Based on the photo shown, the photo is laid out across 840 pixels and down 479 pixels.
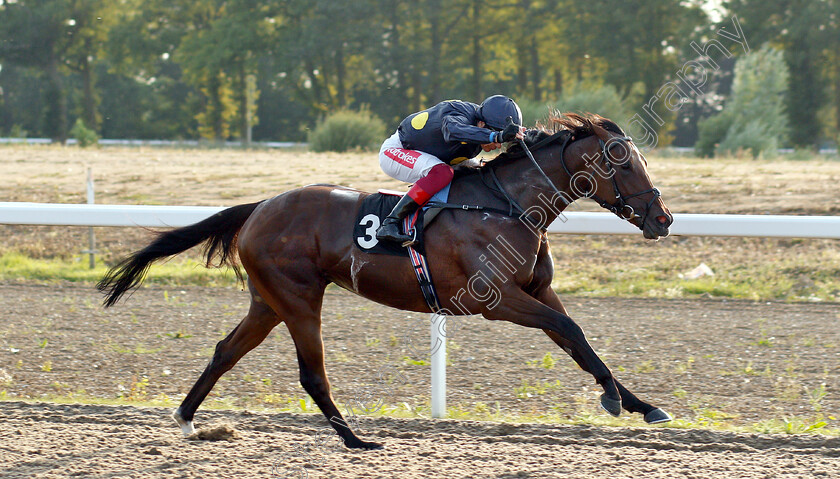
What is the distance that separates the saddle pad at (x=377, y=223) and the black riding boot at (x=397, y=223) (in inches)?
2.0

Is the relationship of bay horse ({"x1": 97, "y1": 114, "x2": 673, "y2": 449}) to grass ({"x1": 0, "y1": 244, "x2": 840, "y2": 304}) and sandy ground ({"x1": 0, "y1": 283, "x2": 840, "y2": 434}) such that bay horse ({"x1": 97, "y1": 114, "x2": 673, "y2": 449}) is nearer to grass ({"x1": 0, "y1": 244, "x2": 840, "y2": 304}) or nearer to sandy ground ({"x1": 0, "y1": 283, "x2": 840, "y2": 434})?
sandy ground ({"x1": 0, "y1": 283, "x2": 840, "y2": 434})

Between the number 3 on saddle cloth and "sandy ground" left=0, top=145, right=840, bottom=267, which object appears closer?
the number 3 on saddle cloth

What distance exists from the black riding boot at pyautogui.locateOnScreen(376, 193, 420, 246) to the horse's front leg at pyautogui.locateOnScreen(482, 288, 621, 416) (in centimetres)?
54

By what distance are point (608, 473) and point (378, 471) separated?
1.00 metres

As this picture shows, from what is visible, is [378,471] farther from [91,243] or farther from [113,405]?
[91,243]

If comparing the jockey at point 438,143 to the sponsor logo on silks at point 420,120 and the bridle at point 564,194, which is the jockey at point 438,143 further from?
the bridle at point 564,194

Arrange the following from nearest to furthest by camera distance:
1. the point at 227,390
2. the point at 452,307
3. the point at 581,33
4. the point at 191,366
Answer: the point at 452,307
the point at 227,390
the point at 191,366
the point at 581,33

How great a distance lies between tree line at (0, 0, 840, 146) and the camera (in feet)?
100

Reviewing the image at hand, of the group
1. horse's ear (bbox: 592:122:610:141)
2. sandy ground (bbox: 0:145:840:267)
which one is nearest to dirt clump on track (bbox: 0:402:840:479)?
horse's ear (bbox: 592:122:610:141)

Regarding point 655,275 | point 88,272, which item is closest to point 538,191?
point 655,275

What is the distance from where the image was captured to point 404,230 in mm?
4105

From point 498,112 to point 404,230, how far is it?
2.38 feet

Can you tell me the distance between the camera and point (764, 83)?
21062mm

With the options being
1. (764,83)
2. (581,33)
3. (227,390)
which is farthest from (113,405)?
(581,33)
